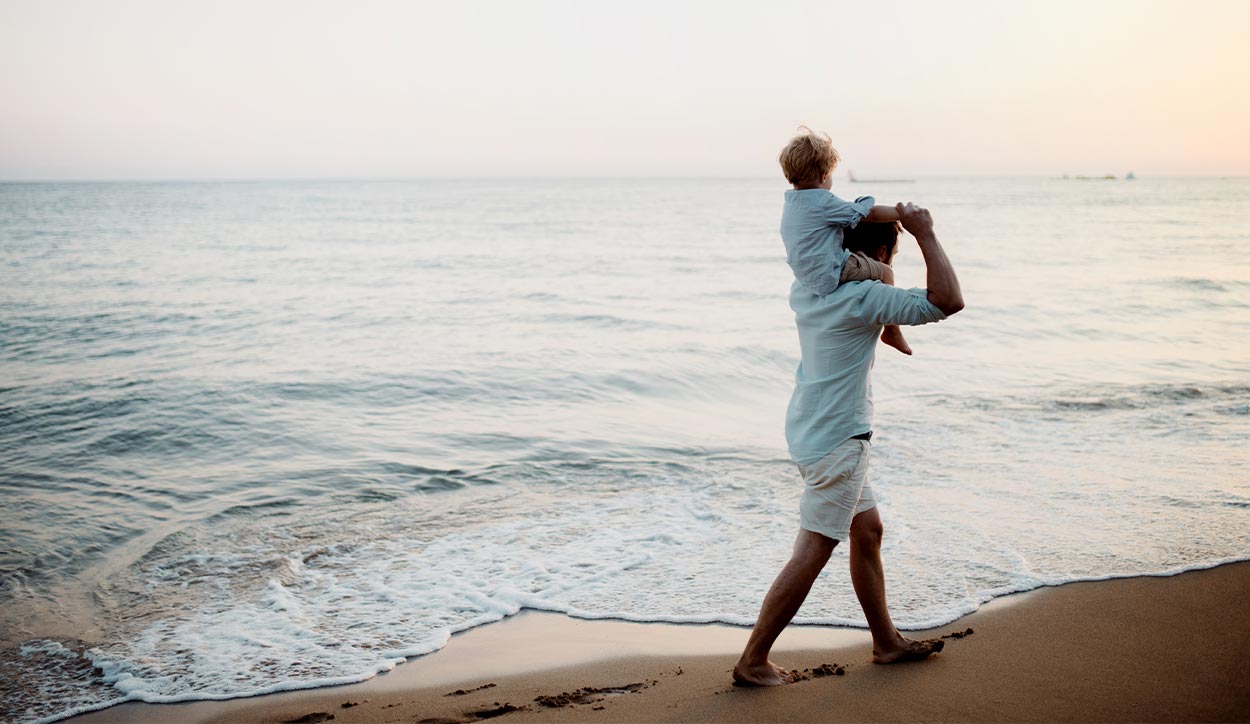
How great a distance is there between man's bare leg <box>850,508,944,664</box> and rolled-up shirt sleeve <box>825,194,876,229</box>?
121 centimetres

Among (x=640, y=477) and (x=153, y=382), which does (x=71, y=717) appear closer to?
(x=640, y=477)

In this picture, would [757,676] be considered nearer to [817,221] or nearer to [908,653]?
[908,653]

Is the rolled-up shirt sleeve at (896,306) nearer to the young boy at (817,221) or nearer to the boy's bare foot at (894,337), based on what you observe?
the young boy at (817,221)

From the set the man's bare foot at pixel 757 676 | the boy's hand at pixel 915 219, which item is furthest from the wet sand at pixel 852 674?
the boy's hand at pixel 915 219

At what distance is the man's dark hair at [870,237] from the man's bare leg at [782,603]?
111 cm

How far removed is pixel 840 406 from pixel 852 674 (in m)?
1.22

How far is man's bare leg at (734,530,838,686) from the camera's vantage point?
348 centimetres

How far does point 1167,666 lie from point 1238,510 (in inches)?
115

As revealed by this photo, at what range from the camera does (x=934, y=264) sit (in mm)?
3076

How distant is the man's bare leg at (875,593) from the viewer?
3615 millimetres

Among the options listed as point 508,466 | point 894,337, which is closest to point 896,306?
point 894,337

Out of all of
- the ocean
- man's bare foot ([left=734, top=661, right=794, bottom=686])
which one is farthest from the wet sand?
the ocean

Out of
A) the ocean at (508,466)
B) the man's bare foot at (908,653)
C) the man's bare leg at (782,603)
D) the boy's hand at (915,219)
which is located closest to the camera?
the boy's hand at (915,219)

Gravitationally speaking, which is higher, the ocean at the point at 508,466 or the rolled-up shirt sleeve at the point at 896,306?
the rolled-up shirt sleeve at the point at 896,306
